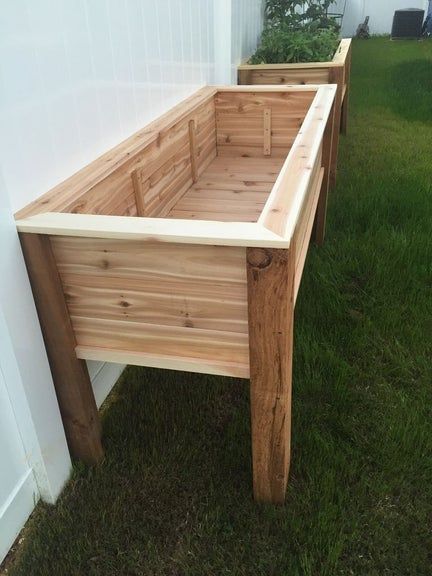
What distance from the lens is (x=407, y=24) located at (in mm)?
13867

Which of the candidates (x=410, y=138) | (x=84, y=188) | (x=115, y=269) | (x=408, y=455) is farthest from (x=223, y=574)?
(x=410, y=138)

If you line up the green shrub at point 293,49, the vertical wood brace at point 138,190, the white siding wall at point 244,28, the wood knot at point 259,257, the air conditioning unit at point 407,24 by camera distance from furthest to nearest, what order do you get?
1. the air conditioning unit at point 407,24
2. the green shrub at point 293,49
3. the white siding wall at point 244,28
4. the vertical wood brace at point 138,190
5. the wood knot at point 259,257

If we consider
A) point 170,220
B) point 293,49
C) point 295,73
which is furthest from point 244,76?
A: point 170,220

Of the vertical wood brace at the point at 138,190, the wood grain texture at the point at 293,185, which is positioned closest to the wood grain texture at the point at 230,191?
the vertical wood brace at the point at 138,190

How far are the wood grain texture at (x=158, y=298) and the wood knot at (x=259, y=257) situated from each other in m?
0.04

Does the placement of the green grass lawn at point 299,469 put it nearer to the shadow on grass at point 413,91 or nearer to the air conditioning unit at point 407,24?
the shadow on grass at point 413,91

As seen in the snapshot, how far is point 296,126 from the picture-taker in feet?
10.1

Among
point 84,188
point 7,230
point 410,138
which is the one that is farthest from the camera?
point 410,138

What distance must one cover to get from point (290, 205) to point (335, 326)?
1.29 metres

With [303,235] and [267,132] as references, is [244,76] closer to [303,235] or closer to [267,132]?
[267,132]

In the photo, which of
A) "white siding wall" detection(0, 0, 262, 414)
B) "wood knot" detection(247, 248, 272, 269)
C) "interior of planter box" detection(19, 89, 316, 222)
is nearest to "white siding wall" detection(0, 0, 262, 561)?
"white siding wall" detection(0, 0, 262, 414)

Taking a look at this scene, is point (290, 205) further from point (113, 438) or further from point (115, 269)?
point (113, 438)

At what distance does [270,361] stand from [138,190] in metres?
0.99

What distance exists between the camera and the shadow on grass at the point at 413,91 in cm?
661
